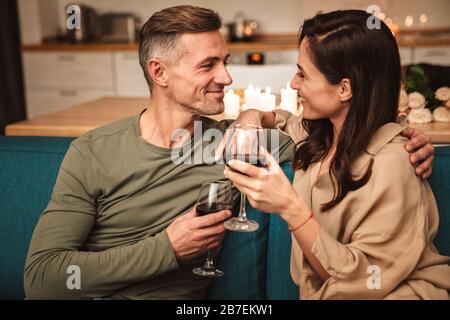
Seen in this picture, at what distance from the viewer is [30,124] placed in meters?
2.10

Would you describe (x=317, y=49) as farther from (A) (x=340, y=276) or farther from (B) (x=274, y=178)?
(A) (x=340, y=276)

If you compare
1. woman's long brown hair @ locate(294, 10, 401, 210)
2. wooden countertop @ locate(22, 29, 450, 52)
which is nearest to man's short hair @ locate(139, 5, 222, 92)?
woman's long brown hair @ locate(294, 10, 401, 210)

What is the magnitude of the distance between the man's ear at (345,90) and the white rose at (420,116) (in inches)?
33.8

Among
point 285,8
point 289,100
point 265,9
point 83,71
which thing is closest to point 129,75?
point 83,71

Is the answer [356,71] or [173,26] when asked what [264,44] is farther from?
[356,71]

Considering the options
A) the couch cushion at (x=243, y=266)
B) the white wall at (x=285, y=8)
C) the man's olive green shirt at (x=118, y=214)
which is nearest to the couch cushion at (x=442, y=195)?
the couch cushion at (x=243, y=266)

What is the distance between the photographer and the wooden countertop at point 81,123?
1.91 m

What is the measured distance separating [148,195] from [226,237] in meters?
0.25

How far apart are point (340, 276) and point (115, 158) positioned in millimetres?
662

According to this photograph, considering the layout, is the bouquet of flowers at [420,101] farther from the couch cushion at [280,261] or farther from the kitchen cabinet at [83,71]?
the kitchen cabinet at [83,71]

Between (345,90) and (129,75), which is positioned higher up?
(345,90)

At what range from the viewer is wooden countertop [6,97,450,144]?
1.91 meters

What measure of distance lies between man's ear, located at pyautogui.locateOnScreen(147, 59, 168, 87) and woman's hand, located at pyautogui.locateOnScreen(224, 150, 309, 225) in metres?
0.51

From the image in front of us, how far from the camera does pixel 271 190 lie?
111 cm
